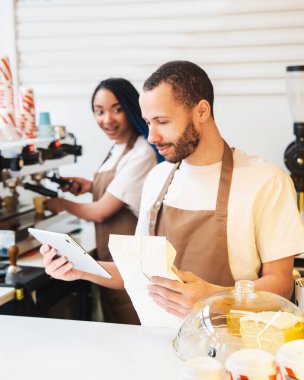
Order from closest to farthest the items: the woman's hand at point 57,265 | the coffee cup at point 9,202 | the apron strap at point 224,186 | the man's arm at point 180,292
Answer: the man's arm at point 180,292 < the woman's hand at point 57,265 < the apron strap at point 224,186 < the coffee cup at point 9,202

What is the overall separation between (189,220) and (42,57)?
2.22m

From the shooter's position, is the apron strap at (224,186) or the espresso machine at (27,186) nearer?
the apron strap at (224,186)

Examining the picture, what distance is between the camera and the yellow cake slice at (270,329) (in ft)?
5.20

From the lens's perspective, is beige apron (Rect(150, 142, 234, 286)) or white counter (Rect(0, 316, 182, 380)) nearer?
white counter (Rect(0, 316, 182, 380))

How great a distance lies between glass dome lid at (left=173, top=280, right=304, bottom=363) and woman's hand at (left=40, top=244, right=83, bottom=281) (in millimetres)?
497

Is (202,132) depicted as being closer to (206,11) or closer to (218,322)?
(218,322)

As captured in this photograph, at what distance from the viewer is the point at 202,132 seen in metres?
2.27

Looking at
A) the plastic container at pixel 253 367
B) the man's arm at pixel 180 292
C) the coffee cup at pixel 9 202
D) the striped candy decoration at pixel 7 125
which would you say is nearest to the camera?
the plastic container at pixel 253 367

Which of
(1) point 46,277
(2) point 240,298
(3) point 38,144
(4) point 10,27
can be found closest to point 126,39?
(4) point 10,27

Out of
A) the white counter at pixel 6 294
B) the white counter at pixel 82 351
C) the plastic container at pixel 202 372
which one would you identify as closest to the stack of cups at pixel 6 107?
the white counter at pixel 6 294

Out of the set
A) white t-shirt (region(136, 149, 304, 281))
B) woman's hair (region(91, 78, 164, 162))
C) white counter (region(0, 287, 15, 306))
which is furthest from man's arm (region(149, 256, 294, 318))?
woman's hair (region(91, 78, 164, 162))

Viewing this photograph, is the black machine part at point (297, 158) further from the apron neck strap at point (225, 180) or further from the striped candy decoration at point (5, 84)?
the striped candy decoration at point (5, 84)

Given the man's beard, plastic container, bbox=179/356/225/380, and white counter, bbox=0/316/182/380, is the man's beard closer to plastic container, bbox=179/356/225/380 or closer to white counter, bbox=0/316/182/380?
white counter, bbox=0/316/182/380

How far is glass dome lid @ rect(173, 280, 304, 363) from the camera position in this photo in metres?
1.61
